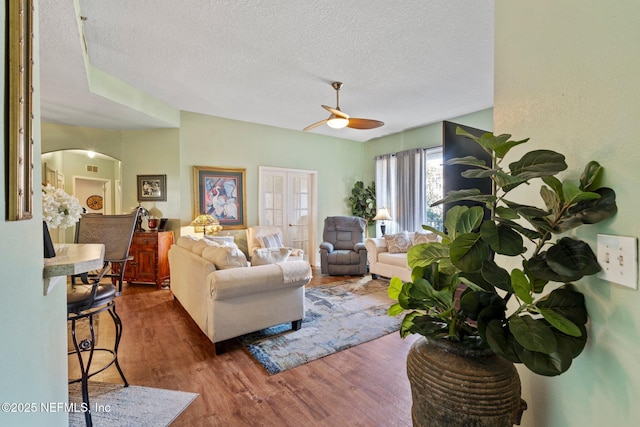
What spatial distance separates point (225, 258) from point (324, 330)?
49.6 inches

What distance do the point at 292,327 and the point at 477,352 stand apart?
2.33 metres

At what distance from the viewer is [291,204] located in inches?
232

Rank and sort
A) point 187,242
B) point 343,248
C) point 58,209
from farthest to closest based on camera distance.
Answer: point 343,248 → point 187,242 → point 58,209

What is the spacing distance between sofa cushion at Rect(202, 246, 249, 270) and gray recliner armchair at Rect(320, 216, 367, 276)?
265 cm

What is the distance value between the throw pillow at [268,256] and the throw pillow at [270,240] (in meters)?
1.96

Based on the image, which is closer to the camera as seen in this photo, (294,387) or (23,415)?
(23,415)

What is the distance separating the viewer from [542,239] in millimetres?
816

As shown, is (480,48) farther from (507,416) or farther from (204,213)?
(204,213)

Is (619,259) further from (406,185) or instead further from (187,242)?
(406,185)

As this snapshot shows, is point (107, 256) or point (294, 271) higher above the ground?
point (107, 256)

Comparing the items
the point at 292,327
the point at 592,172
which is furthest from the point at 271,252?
the point at 592,172

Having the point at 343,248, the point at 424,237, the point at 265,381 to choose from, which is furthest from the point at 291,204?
the point at 265,381

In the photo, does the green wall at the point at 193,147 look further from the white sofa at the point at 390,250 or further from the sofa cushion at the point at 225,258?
the sofa cushion at the point at 225,258

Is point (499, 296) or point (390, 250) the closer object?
point (499, 296)
